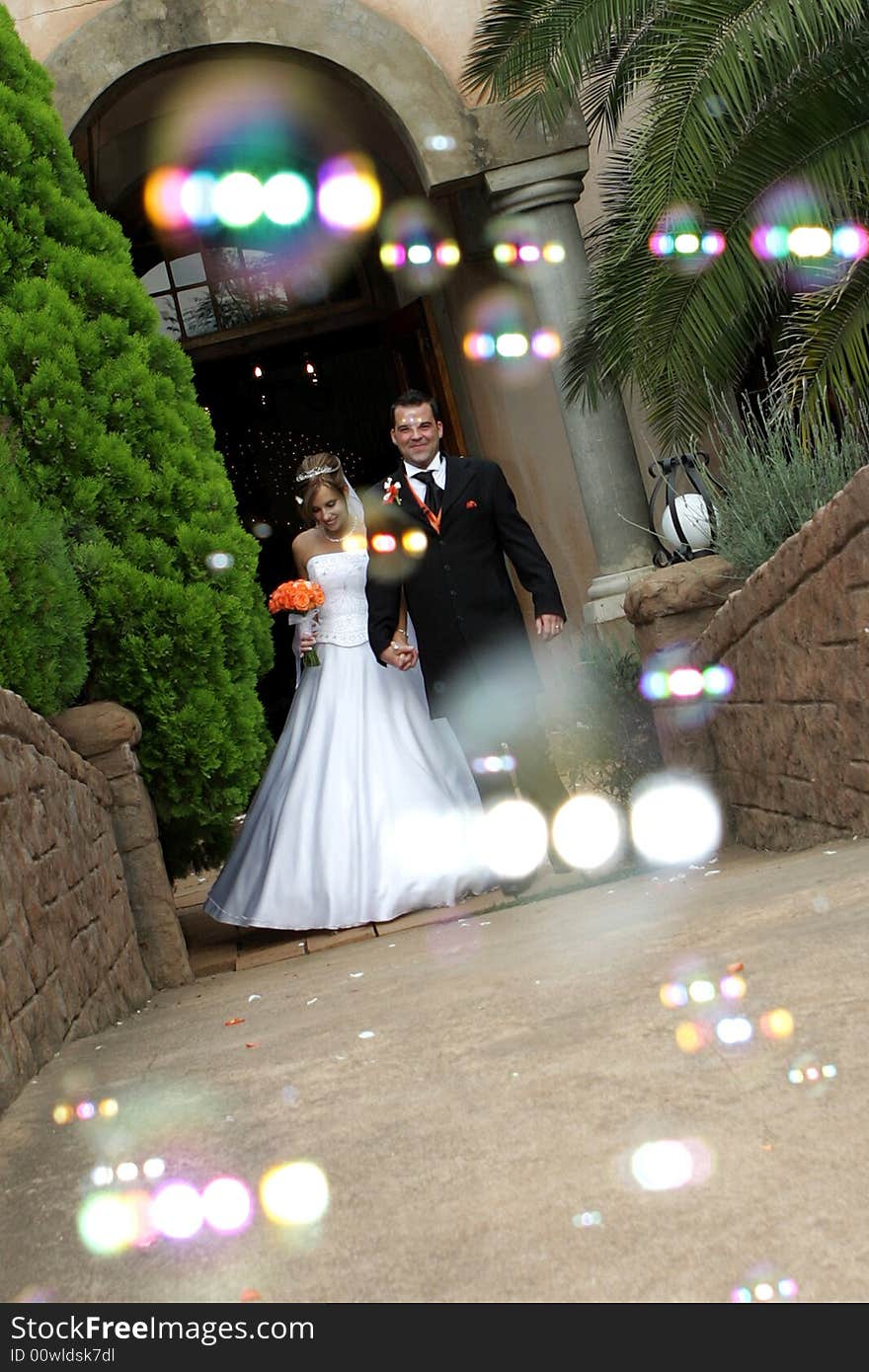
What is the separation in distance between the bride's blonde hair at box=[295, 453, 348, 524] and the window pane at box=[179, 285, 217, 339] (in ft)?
17.8

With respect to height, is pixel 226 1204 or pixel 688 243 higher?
pixel 688 243

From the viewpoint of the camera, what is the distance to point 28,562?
4625 mm

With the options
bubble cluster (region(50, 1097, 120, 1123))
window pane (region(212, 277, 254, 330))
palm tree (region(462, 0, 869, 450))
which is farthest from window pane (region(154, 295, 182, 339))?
bubble cluster (region(50, 1097, 120, 1123))

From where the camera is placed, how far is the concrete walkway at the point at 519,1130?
5.58 feet

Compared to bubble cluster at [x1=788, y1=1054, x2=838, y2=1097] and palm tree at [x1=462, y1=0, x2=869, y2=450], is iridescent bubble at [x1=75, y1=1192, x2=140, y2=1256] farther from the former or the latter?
palm tree at [x1=462, y1=0, x2=869, y2=450]

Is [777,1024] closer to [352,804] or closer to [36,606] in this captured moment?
[36,606]

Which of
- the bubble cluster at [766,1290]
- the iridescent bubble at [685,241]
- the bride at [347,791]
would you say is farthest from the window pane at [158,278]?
the bubble cluster at [766,1290]

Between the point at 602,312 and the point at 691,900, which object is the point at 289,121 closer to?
the point at 602,312

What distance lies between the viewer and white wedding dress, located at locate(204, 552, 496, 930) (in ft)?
19.3

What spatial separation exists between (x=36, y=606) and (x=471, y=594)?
5.86 ft

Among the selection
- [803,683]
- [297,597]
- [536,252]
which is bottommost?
[803,683]

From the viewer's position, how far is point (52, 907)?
3742mm

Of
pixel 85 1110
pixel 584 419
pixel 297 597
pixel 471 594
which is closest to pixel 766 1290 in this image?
pixel 85 1110
